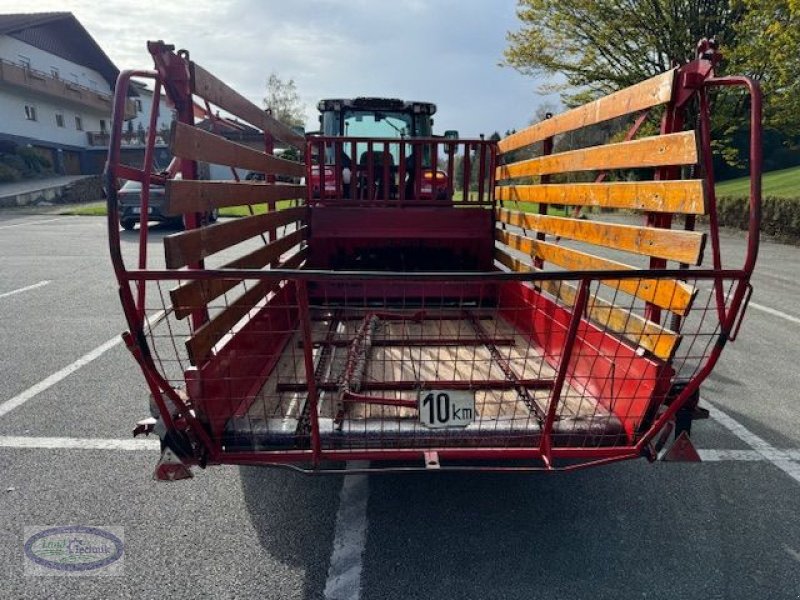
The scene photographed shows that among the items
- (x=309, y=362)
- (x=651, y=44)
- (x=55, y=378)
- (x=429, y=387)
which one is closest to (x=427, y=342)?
(x=429, y=387)

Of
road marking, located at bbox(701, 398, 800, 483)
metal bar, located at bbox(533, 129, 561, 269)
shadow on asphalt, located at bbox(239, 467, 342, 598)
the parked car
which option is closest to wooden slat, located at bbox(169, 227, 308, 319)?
shadow on asphalt, located at bbox(239, 467, 342, 598)

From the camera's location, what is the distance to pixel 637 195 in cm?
252

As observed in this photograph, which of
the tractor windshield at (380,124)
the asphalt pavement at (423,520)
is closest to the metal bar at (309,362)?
the asphalt pavement at (423,520)

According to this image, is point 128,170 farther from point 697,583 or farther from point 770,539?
point 770,539

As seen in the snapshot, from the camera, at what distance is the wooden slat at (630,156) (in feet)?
6.96

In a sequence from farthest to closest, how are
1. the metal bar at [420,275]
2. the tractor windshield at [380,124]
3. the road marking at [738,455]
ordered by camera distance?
the tractor windshield at [380,124], the road marking at [738,455], the metal bar at [420,275]

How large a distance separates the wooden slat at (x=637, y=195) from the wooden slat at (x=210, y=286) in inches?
76.4

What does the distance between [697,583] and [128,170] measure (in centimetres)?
294

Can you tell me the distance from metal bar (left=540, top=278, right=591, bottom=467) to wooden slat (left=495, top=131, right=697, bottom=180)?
0.74 m

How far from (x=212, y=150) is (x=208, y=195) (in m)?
0.22

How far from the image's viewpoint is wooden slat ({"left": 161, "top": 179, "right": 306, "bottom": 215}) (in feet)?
6.77

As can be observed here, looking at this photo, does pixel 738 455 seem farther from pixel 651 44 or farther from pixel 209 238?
pixel 651 44

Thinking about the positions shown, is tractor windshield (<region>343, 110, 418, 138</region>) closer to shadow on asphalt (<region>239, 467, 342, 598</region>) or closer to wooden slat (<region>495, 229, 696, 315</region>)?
wooden slat (<region>495, 229, 696, 315</region>)

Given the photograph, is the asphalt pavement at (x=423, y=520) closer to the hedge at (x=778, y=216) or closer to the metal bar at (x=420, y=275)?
the metal bar at (x=420, y=275)
